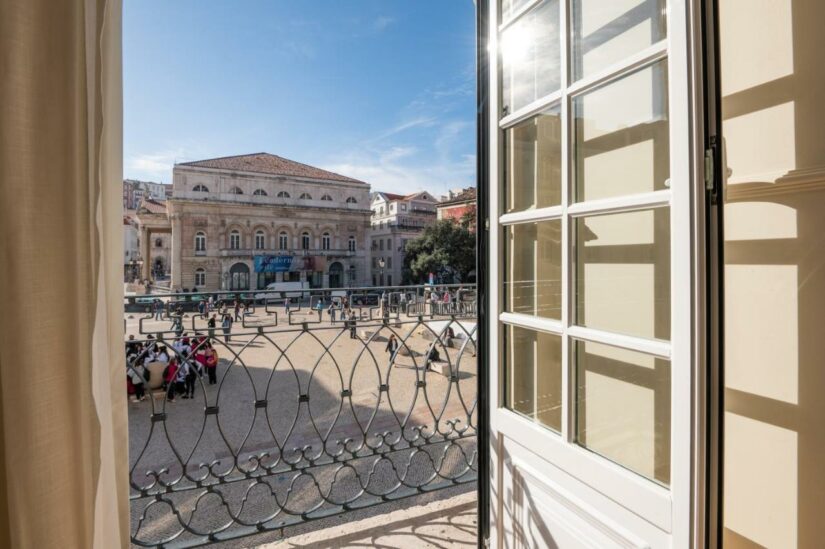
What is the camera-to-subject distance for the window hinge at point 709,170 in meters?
0.80

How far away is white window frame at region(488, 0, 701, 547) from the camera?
82 centimetres

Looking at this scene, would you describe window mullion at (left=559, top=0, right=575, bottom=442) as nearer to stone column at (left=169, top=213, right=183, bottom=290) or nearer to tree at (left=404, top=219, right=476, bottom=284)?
tree at (left=404, top=219, right=476, bottom=284)

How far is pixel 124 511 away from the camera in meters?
1.07

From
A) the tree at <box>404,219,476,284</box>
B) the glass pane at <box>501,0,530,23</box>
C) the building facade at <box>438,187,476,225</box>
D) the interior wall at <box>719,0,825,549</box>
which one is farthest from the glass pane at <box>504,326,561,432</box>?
the building facade at <box>438,187,476,225</box>

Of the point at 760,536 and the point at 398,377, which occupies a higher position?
the point at 760,536

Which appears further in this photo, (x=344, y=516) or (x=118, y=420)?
(x=344, y=516)

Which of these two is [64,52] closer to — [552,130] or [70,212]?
[70,212]

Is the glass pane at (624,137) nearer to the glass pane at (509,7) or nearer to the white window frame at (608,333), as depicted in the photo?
the white window frame at (608,333)

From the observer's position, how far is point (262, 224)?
29.2 meters

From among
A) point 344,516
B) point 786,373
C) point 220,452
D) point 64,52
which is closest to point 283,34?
point 220,452

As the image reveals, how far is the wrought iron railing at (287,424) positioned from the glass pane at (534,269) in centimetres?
83

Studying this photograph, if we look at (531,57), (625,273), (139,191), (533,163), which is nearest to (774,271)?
(625,273)

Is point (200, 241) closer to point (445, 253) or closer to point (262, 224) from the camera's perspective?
point (262, 224)

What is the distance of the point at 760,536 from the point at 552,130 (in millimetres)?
1174
